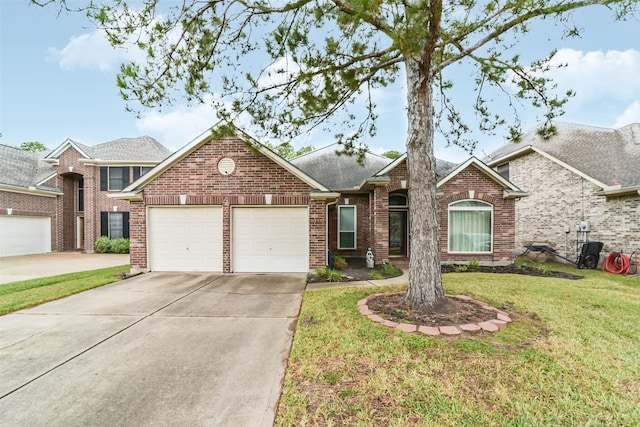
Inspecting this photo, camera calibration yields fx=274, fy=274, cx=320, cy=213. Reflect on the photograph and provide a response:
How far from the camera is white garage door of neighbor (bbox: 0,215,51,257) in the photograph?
13633 mm

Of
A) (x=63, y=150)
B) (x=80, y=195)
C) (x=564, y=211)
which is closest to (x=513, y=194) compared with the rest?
(x=564, y=211)

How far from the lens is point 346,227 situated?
495 inches

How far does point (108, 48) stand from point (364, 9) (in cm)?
434

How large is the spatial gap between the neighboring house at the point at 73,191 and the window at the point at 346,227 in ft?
37.8

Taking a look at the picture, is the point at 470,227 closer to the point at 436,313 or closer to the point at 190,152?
the point at 436,313

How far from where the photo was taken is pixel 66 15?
12.9ft

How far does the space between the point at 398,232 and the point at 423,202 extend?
8000 millimetres

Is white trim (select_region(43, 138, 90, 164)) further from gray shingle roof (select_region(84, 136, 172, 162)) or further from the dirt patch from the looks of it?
the dirt patch

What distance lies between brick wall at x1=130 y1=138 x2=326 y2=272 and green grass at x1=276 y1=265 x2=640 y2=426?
13.8ft

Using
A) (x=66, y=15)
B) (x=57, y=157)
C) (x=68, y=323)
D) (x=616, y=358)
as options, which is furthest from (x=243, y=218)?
(x=57, y=157)

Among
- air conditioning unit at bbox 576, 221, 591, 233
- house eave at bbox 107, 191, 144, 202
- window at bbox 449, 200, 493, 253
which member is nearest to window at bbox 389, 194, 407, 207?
window at bbox 449, 200, 493, 253

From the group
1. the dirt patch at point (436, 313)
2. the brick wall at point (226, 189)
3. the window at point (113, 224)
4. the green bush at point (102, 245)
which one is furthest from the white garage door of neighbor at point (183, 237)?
the window at point (113, 224)

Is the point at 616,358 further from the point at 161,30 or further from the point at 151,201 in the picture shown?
the point at 151,201

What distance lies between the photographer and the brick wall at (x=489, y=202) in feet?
33.7
